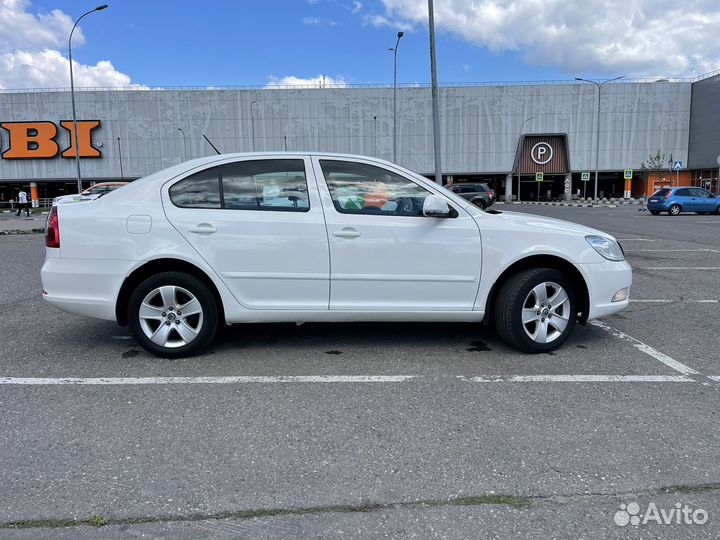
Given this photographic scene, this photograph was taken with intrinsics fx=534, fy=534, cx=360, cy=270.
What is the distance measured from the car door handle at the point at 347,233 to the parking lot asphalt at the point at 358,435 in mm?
1065

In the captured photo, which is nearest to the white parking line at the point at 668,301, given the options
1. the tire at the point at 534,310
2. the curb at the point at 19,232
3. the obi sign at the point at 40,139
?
the tire at the point at 534,310

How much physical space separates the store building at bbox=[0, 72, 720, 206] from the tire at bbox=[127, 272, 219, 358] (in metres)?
53.6

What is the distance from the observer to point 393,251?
447 cm

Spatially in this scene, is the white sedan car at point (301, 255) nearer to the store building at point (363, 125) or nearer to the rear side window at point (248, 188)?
the rear side window at point (248, 188)

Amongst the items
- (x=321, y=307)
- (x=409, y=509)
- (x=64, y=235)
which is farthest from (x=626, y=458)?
(x=64, y=235)

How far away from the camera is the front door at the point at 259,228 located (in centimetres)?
442

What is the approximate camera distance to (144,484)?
8.87ft

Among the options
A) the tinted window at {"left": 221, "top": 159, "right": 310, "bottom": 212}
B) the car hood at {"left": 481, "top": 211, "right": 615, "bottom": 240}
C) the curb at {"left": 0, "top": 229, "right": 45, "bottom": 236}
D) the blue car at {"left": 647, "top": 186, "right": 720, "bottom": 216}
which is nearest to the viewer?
the tinted window at {"left": 221, "top": 159, "right": 310, "bottom": 212}

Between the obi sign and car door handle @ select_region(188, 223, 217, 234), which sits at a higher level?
the obi sign

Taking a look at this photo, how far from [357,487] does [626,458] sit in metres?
1.50

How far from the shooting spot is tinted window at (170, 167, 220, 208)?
178 inches

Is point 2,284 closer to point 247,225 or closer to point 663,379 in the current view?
point 247,225

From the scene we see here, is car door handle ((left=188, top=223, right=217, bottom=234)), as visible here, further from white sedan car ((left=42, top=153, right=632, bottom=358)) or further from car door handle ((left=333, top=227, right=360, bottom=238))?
car door handle ((left=333, top=227, right=360, bottom=238))

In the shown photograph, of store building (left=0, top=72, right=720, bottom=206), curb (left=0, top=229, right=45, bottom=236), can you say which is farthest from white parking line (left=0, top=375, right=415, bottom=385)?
store building (left=0, top=72, right=720, bottom=206)
